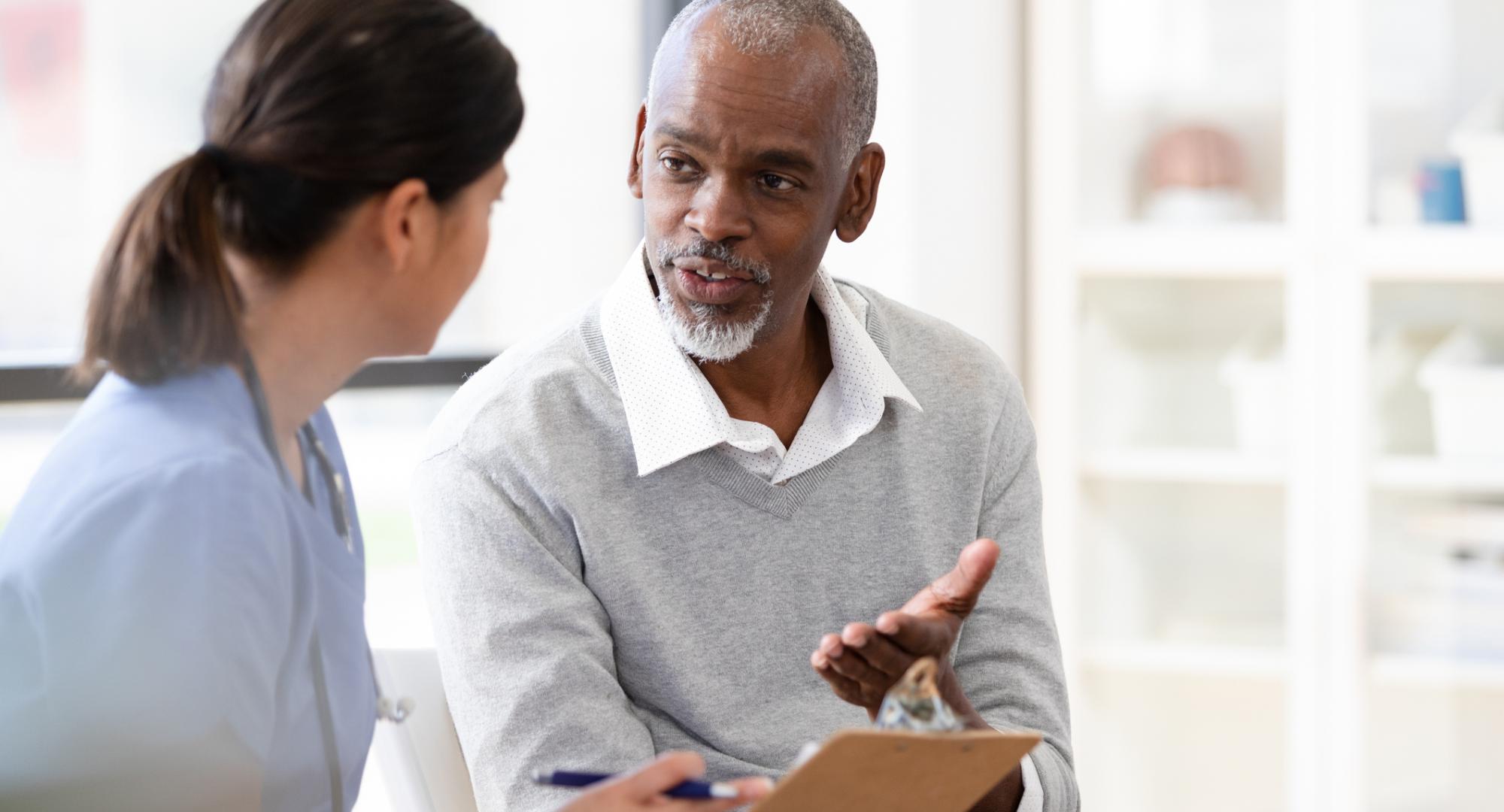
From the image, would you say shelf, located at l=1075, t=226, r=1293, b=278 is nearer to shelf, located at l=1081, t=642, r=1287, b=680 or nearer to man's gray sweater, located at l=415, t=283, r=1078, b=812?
shelf, located at l=1081, t=642, r=1287, b=680

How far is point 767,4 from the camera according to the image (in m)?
1.38

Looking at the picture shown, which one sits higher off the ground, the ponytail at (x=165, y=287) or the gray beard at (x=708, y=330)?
the ponytail at (x=165, y=287)

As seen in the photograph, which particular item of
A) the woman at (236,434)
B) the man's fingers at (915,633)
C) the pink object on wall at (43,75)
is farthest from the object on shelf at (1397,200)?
the pink object on wall at (43,75)

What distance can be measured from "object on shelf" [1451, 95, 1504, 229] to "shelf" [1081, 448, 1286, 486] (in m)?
0.53

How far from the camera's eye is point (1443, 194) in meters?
2.38

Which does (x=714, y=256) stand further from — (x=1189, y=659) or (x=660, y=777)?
(x=1189, y=659)

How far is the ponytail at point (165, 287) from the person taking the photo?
2.85 feet

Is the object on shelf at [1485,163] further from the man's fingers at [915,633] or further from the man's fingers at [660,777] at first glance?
the man's fingers at [660,777]

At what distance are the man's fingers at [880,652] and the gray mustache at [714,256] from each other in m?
0.42

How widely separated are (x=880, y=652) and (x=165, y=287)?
0.54 meters

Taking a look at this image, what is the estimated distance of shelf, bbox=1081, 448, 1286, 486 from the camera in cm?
254

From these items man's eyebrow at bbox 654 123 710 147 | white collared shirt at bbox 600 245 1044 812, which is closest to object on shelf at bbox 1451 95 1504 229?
white collared shirt at bbox 600 245 1044 812

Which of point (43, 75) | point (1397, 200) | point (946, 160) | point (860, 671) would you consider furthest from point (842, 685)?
point (43, 75)

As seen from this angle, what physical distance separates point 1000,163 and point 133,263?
1.94 metres
